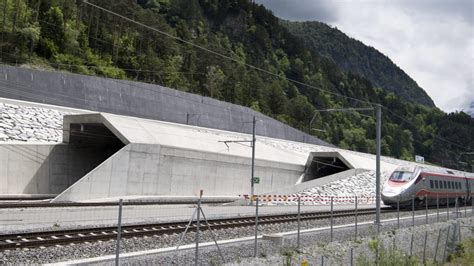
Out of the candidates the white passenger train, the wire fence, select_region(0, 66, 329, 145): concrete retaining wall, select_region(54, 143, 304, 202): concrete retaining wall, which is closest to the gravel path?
the wire fence

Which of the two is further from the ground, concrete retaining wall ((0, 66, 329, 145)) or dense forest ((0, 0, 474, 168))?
dense forest ((0, 0, 474, 168))

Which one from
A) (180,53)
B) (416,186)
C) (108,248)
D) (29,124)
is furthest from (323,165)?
(180,53)

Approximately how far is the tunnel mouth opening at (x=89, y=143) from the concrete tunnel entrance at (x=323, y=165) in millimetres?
24390

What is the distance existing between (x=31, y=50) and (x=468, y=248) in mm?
55531

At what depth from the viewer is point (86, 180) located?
3012cm

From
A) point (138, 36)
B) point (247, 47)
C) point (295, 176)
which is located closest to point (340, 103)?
point (247, 47)

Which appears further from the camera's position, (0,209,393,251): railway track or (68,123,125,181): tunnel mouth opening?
(68,123,125,181): tunnel mouth opening

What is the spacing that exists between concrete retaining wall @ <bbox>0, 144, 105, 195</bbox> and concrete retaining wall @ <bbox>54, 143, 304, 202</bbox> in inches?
201

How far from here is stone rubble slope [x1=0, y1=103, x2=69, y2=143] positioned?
33.0 meters

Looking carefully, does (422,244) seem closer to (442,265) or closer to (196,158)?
(442,265)

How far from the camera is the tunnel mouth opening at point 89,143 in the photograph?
37.2 meters

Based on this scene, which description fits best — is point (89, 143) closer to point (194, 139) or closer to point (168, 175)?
point (168, 175)

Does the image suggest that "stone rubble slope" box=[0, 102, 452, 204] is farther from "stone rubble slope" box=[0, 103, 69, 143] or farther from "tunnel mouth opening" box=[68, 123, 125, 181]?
"tunnel mouth opening" box=[68, 123, 125, 181]

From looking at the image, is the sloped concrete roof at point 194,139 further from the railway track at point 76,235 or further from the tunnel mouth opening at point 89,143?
the railway track at point 76,235
